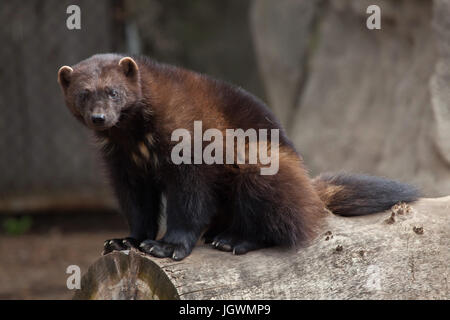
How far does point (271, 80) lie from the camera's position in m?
7.11

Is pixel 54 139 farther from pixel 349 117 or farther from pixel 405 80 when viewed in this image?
pixel 405 80

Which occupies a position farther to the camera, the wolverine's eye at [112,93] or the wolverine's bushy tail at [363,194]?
the wolverine's bushy tail at [363,194]

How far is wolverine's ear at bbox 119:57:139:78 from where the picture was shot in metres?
3.41

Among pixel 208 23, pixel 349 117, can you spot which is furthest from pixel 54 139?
pixel 349 117

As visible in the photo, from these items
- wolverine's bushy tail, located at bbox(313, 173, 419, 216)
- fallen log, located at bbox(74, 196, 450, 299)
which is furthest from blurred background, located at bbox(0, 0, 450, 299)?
fallen log, located at bbox(74, 196, 450, 299)

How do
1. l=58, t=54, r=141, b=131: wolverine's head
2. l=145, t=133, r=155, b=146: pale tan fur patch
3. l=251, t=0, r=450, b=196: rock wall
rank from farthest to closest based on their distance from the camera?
l=251, t=0, r=450, b=196: rock wall
l=145, t=133, r=155, b=146: pale tan fur patch
l=58, t=54, r=141, b=131: wolverine's head

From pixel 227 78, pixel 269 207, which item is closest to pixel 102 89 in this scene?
pixel 269 207

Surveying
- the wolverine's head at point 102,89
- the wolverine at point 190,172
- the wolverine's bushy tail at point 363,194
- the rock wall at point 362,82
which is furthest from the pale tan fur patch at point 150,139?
the rock wall at point 362,82

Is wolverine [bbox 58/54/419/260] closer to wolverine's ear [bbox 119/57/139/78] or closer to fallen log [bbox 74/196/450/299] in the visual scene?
wolverine's ear [bbox 119/57/139/78]

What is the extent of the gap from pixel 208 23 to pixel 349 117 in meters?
2.59

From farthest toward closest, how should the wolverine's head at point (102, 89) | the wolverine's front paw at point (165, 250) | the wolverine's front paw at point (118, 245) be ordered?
1. the wolverine's front paw at point (118, 245)
2. the wolverine's head at point (102, 89)
3. the wolverine's front paw at point (165, 250)

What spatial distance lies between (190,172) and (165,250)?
391 millimetres

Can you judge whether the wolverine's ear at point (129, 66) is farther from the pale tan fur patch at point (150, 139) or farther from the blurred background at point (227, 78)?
the blurred background at point (227, 78)

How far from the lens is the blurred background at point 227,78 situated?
5.83 m
